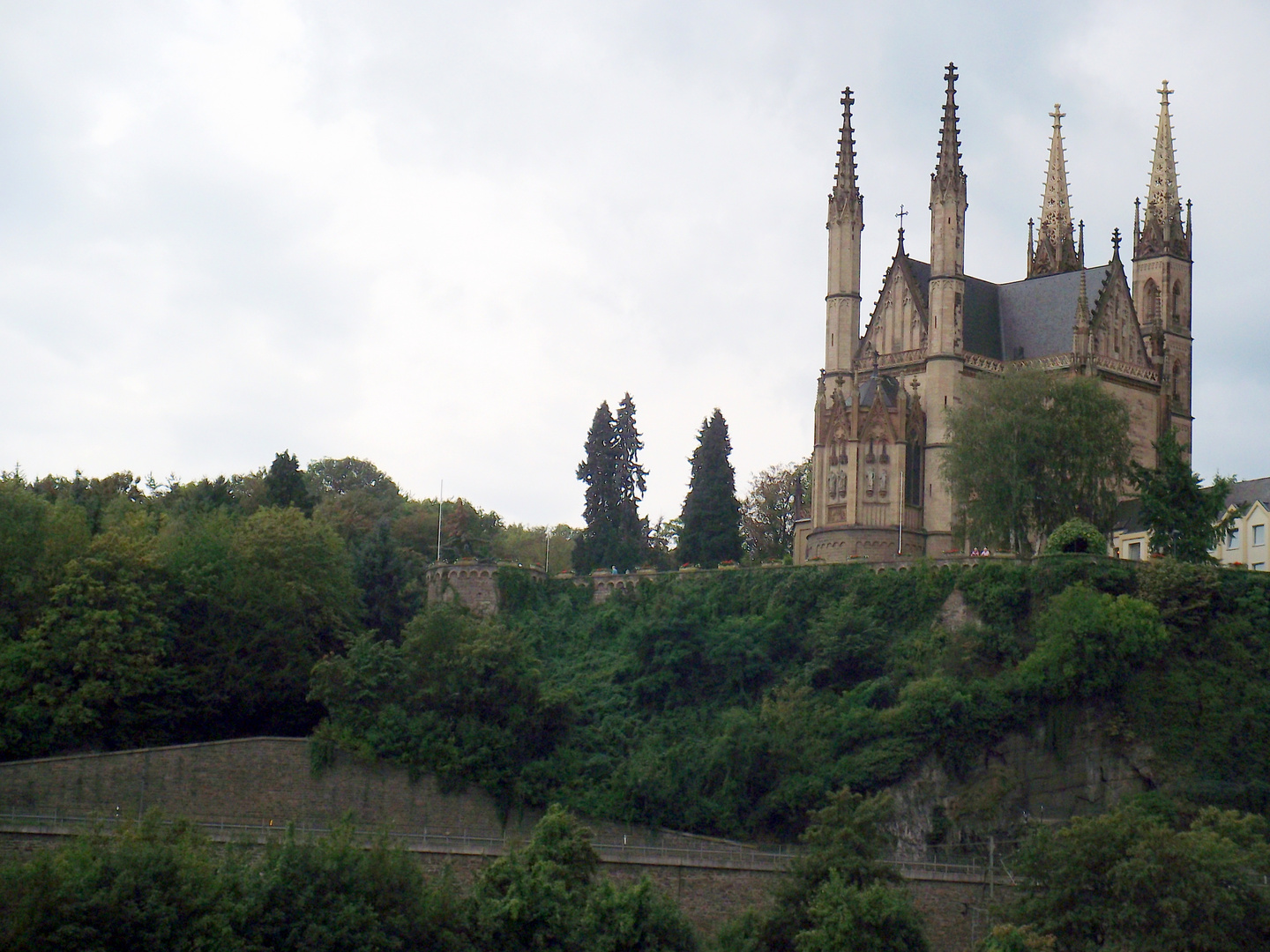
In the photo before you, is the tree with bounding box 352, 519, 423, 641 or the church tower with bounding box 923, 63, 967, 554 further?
the church tower with bounding box 923, 63, 967, 554

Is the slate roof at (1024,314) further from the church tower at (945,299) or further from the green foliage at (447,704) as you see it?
the green foliage at (447,704)

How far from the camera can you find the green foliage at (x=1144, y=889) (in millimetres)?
58875

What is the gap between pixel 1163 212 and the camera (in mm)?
96250

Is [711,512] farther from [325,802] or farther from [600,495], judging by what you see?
[325,802]

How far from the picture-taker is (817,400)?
89125 mm

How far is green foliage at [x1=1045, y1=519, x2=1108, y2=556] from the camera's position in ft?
Result: 257

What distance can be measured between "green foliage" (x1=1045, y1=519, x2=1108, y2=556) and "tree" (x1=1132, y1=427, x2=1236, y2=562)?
2.91m

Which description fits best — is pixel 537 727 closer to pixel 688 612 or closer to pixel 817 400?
pixel 688 612

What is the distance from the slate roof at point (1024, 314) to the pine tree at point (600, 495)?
15767 millimetres

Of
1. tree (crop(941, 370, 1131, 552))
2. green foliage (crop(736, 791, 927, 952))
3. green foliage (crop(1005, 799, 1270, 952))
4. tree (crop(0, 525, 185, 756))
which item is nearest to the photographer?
green foliage (crop(736, 791, 927, 952))

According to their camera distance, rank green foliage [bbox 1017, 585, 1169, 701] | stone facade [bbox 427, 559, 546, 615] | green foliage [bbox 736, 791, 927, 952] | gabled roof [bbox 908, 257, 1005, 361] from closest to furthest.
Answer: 1. green foliage [bbox 736, 791, 927, 952]
2. green foliage [bbox 1017, 585, 1169, 701]
3. stone facade [bbox 427, 559, 546, 615]
4. gabled roof [bbox 908, 257, 1005, 361]

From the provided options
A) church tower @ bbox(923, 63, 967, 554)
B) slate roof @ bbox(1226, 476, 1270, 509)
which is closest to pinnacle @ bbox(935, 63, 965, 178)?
church tower @ bbox(923, 63, 967, 554)

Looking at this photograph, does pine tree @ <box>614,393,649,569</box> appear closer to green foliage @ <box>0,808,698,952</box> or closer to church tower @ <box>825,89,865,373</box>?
church tower @ <box>825,89,865,373</box>

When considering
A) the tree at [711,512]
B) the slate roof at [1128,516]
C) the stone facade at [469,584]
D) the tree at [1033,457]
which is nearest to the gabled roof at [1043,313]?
the slate roof at [1128,516]
